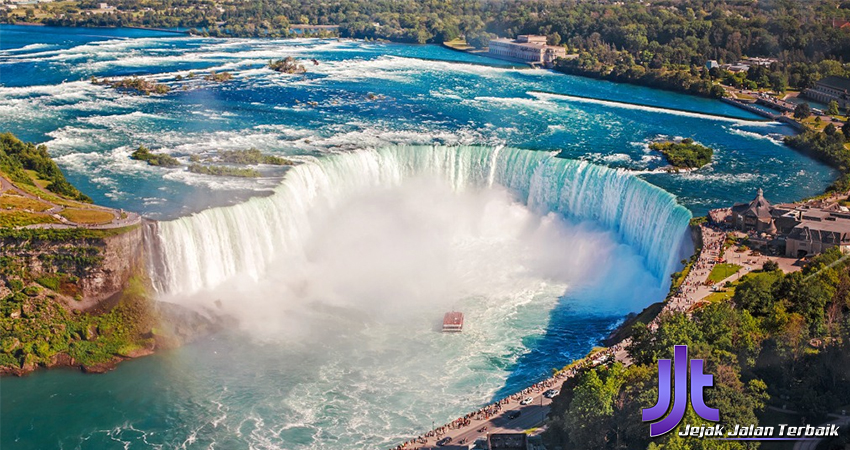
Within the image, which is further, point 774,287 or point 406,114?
point 406,114

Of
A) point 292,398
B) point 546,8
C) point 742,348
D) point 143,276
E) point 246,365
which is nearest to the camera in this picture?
point 742,348

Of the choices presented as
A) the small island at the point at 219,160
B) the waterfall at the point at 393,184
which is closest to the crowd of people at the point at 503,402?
the waterfall at the point at 393,184

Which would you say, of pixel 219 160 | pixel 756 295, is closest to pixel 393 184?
pixel 219 160

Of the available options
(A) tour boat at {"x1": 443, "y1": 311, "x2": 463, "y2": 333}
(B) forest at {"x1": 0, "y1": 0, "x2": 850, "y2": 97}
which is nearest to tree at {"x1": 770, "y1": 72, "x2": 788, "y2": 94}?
(B) forest at {"x1": 0, "y1": 0, "x2": 850, "y2": 97}

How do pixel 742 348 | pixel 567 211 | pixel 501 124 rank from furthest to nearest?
pixel 501 124 < pixel 567 211 < pixel 742 348

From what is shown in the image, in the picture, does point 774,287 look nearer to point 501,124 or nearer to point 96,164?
point 501,124

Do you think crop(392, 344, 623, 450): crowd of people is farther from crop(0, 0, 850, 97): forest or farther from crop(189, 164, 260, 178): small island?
crop(0, 0, 850, 97): forest

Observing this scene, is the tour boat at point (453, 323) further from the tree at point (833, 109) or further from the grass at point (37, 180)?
the tree at point (833, 109)

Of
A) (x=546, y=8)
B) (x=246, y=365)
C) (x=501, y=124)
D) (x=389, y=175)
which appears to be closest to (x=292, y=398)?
(x=246, y=365)
